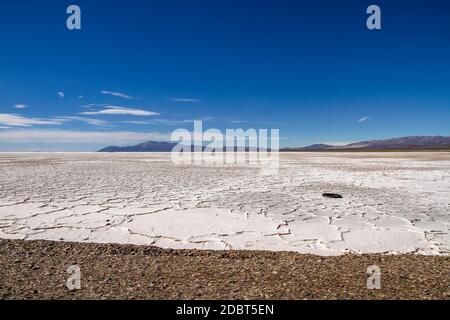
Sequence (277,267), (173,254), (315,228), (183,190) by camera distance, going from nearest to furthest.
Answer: (277,267) → (173,254) → (315,228) → (183,190)

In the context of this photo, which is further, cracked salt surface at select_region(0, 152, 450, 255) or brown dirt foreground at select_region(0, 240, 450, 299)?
cracked salt surface at select_region(0, 152, 450, 255)

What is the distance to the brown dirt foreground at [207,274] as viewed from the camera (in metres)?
3.06

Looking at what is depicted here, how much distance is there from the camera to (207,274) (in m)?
3.55

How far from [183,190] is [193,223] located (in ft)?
13.1

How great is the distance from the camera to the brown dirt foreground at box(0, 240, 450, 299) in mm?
3059

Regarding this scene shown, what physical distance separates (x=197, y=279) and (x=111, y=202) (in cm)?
538

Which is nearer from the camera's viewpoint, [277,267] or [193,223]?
[277,267]

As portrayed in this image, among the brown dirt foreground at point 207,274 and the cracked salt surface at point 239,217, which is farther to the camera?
the cracked salt surface at point 239,217

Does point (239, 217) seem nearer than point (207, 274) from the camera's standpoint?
No
